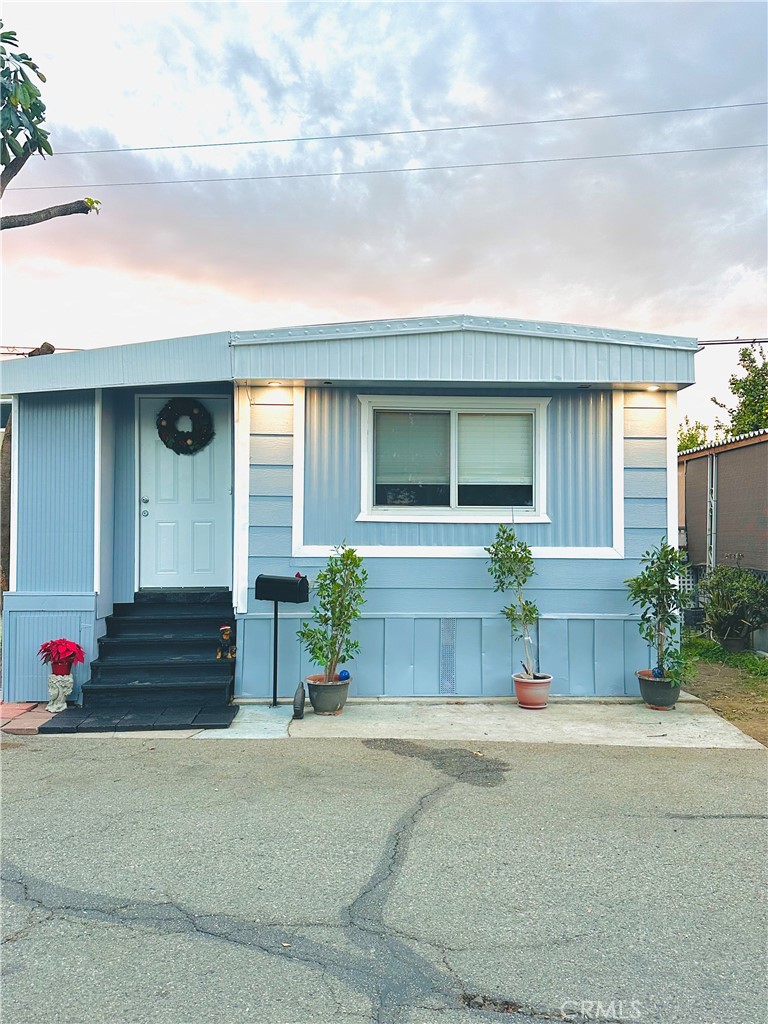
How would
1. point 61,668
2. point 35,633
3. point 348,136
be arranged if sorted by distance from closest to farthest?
point 61,668 → point 35,633 → point 348,136

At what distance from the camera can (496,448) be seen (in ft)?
24.4

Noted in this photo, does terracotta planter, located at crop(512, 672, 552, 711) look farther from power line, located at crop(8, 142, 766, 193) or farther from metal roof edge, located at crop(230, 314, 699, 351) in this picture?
power line, located at crop(8, 142, 766, 193)

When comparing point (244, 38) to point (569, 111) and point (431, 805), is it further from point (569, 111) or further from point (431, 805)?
point (431, 805)

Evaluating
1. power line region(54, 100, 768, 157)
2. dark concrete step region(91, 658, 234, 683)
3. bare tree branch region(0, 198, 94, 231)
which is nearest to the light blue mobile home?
dark concrete step region(91, 658, 234, 683)

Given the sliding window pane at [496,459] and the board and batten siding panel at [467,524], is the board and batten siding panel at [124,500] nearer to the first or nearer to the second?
the board and batten siding panel at [467,524]

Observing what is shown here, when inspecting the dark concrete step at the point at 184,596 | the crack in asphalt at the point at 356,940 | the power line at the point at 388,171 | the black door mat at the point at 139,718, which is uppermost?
the power line at the point at 388,171

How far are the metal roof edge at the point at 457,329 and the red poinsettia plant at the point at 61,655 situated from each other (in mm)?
2886

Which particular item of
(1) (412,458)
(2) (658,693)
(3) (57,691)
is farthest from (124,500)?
(2) (658,693)

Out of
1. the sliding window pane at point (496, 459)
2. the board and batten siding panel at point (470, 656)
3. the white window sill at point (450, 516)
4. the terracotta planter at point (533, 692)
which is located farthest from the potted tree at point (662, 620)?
the sliding window pane at point (496, 459)

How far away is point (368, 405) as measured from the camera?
7324 mm

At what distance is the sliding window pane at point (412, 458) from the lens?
7379 mm

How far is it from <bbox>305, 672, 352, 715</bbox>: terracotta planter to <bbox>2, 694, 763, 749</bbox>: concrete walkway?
9 centimetres

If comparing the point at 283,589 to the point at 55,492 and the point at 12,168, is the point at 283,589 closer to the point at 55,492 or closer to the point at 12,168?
the point at 55,492

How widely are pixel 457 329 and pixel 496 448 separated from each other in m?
1.18
